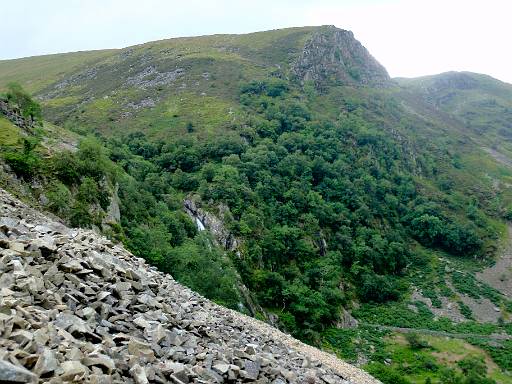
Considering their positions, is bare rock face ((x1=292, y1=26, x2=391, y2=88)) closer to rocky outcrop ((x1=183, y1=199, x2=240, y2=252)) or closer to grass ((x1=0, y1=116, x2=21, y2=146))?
rocky outcrop ((x1=183, y1=199, x2=240, y2=252))

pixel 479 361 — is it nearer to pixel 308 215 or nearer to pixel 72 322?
pixel 308 215

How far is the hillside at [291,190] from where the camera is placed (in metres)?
50.4

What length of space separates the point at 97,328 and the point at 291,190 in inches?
3570

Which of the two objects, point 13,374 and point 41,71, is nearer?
point 13,374

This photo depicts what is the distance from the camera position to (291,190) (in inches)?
Result: 3967

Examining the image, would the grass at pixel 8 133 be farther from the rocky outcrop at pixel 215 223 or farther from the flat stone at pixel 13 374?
the flat stone at pixel 13 374

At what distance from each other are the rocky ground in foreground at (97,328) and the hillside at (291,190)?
2275cm

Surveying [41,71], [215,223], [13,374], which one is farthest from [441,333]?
[41,71]

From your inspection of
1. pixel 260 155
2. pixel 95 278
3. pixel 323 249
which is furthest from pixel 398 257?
pixel 95 278

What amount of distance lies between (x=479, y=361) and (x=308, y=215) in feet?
138

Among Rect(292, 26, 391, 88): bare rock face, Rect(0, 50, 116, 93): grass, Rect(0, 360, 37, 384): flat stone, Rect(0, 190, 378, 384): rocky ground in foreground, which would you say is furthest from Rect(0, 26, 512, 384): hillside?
Rect(0, 360, 37, 384): flat stone

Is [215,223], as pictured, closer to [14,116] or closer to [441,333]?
[14,116]

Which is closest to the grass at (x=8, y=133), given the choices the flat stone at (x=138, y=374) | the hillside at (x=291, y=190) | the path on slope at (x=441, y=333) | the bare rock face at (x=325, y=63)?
the hillside at (x=291, y=190)

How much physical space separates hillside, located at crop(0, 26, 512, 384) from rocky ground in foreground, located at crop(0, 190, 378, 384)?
2275 centimetres
